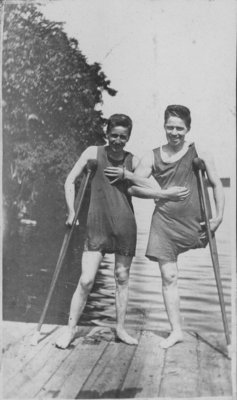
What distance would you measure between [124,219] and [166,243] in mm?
338

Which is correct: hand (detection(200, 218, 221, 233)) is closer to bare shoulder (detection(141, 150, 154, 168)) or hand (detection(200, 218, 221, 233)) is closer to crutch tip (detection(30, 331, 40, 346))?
bare shoulder (detection(141, 150, 154, 168))

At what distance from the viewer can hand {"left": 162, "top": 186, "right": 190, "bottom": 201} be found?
10.6 ft

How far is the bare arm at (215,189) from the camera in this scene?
321cm

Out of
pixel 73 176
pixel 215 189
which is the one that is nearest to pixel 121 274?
pixel 73 176

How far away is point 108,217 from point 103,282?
0.46 meters

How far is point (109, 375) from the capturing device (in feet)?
9.83

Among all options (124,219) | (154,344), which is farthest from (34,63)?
(154,344)

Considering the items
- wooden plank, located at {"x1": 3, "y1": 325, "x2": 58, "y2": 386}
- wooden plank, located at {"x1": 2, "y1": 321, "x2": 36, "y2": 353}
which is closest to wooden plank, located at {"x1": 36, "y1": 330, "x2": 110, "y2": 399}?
wooden plank, located at {"x1": 3, "y1": 325, "x2": 58, "y2": 386}

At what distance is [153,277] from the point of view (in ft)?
10.8

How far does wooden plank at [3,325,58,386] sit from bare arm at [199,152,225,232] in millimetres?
1357

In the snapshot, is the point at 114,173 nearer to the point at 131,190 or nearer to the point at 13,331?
the point at 131,190

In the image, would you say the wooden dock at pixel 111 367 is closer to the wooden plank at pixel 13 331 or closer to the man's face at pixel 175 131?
the wooden plank at pixel 13 331

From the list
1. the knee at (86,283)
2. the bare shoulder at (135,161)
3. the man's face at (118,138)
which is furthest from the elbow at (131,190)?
the knee at (86,283)

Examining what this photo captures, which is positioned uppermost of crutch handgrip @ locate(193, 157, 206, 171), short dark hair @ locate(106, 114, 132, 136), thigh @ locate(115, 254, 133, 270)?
short dark hair @ locate(106, 114, 132, 136)
